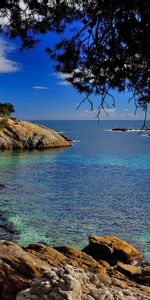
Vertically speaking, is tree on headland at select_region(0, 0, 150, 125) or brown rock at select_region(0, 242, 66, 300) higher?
tree on headland at select_region(0, 0, 150, 125)

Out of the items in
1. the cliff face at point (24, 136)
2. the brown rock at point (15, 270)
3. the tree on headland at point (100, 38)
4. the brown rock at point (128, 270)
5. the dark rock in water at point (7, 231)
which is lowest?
the dark rock in water at point (7, 231)

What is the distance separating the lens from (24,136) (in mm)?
75875

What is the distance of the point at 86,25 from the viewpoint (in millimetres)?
9766

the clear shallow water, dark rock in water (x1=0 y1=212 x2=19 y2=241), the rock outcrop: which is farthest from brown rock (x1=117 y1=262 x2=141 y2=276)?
dark rock in water (x1=0 y1=212 x2=19 y2=241)

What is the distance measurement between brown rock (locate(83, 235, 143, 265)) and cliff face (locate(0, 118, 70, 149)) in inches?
2209

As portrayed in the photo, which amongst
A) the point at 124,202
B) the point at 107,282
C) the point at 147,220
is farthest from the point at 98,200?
the point at 107,282

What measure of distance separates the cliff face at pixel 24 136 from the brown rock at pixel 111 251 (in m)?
56.1

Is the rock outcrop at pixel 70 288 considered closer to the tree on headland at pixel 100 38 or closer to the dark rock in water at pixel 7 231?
the tree on headland at pixel 100 38

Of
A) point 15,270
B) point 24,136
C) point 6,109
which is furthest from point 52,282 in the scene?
point 6,109

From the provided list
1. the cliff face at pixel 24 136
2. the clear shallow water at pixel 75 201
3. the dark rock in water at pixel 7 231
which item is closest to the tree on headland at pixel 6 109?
the cliff face at pixel 24 136

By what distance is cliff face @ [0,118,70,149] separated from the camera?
243ft

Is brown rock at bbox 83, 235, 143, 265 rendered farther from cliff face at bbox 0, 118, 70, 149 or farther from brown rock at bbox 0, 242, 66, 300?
cliff face at bbox 0, 118, 70, 149

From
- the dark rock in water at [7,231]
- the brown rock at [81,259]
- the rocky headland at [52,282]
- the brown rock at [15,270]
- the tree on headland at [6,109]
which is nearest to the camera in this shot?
the rocky headland at [52,282]

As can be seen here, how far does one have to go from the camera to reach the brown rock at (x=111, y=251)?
18.2 metres
